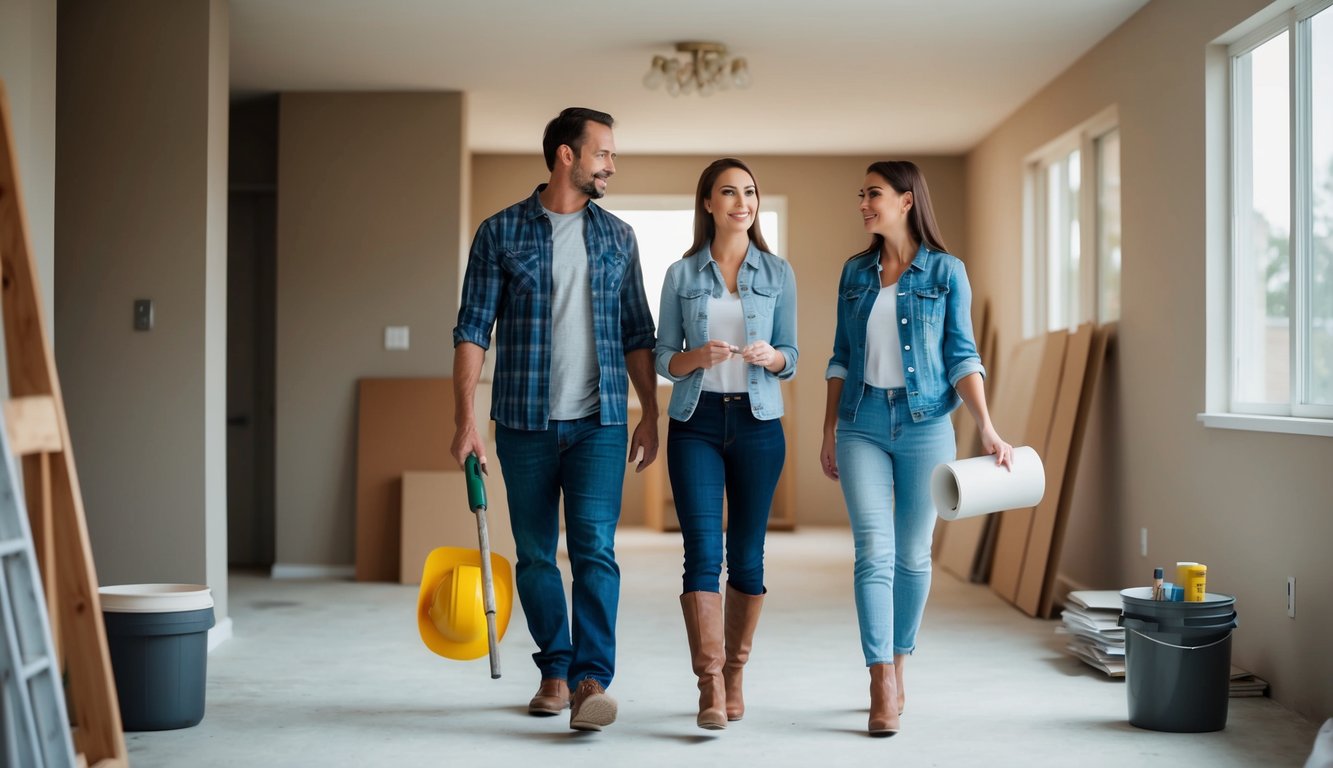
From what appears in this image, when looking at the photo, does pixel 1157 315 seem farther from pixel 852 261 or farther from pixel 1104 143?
pixel 852 261

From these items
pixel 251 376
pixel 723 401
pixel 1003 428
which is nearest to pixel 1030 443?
pixel 1003 428

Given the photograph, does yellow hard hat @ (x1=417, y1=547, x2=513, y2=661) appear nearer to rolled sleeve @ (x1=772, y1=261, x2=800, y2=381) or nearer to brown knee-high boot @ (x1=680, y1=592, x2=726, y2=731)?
brown knee-high boot @ (x1=680, y1=592, x2=726, y2=731)

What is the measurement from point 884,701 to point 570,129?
1.67 m

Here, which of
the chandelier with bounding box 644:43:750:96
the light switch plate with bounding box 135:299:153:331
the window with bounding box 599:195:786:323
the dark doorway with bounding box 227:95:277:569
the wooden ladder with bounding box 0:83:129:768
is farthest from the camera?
the window with bounding box 599:195:786:323

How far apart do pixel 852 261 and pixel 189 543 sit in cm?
259

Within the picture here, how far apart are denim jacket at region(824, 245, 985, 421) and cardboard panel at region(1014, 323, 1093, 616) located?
89.2 inches

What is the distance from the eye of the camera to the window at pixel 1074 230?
5609 mm

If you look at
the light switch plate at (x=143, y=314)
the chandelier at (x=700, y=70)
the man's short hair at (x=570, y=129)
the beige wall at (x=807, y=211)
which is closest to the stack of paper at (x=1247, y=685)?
the man's short hair at (x=570, y=129)

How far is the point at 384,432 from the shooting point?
635 cm

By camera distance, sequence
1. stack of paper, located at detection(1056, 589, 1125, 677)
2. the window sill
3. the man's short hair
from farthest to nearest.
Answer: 1. stack of paper, located at detection(1056, 589, 1125, 677)
2. the window sill
3. the man's short hair

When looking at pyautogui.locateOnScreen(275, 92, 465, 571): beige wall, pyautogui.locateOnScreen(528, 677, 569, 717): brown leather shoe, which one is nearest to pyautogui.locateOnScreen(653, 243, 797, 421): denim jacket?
pyautogui.locateOnScreen(528, 677, 569, 717): brown leather shoe

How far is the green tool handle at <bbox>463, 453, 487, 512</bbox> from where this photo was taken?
307 cm

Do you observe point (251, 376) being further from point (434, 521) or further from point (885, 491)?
point (885, 491)

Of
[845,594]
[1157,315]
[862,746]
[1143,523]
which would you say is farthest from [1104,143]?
[862,746]
